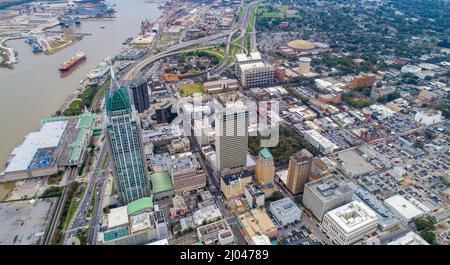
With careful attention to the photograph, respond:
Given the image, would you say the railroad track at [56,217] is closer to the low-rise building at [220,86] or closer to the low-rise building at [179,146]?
the low-rise building at [179,146]

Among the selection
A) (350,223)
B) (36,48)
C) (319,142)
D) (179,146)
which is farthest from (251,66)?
(36,48)

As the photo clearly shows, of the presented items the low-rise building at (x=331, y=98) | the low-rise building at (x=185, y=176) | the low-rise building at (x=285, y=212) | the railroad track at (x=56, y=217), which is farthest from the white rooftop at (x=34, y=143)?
the low-rise building at (x=331, y=98)

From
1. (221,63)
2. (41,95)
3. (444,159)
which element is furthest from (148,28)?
(444,159)

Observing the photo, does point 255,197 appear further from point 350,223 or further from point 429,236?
point 429,236

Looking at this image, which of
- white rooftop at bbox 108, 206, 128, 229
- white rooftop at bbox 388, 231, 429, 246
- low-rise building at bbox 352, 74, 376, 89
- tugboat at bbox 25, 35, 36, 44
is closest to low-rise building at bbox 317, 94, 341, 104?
low-rise building at bbox 352, 74, 376, 89

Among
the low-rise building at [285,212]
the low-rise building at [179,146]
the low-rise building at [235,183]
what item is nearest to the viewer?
the low-rise building at [285,212]

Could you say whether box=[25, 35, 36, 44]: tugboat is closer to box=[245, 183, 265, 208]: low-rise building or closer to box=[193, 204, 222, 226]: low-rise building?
box=[193, 204, 222, 226]: low-rise building
